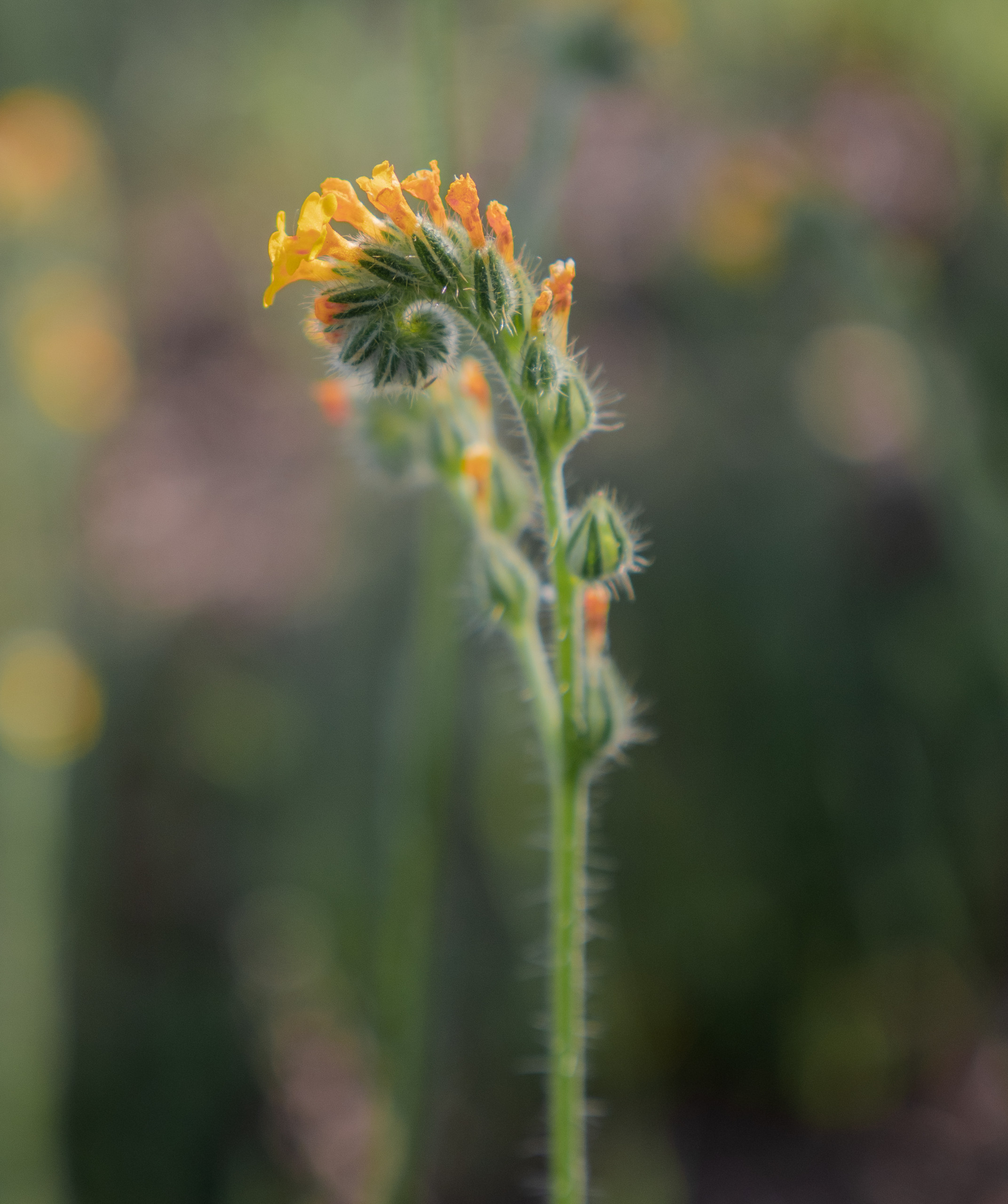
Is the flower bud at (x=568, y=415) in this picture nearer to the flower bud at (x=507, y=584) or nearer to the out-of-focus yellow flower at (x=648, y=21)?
the flower bud at (x=507, y=584)

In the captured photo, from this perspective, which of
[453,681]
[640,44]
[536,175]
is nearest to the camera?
[453,681]

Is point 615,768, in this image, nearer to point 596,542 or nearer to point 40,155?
point 596,542

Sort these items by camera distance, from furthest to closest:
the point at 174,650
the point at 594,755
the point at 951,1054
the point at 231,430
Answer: the point at 231,430 < the point at 174,650 < the point at 951,1054 < the point at 594,755

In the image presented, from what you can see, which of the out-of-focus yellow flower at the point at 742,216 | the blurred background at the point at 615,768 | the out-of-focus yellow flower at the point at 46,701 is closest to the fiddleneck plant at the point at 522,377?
the blurred background at the point at 615,768

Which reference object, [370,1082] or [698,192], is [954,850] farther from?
[698,192]

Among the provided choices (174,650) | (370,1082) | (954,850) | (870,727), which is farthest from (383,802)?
(954,850)

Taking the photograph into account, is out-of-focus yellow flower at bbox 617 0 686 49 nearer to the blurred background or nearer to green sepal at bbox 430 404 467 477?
the blurred background

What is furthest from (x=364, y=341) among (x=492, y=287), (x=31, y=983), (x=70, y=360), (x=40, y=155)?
(x=40, y=155)

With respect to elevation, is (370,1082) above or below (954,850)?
below
